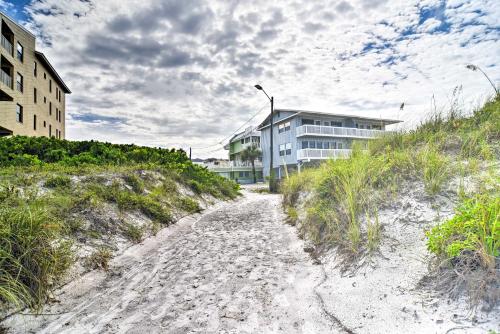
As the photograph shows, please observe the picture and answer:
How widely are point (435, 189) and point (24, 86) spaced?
31113mm

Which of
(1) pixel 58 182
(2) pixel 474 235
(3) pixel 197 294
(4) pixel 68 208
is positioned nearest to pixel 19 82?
(1) pixel 58 182

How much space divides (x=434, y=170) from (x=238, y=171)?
132ft

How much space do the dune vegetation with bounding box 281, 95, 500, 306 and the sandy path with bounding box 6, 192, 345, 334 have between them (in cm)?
78

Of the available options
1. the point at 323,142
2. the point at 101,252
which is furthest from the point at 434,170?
the point at 323,142

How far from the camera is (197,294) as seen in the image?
11.1 feet

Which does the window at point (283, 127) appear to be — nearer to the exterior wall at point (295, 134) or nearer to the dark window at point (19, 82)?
the exterior wall at point (295, 134)

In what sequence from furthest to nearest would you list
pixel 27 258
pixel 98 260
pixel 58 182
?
pixel 58 182
pixel 98 260
pixel 27 258

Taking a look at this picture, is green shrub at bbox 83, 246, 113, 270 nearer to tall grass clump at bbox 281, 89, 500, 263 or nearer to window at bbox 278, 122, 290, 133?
tall grass clump at bbox 281, 89, 500, 263

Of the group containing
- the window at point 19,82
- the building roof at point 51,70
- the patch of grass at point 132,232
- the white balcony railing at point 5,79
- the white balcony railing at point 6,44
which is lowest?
the patch of grass at point 132,232

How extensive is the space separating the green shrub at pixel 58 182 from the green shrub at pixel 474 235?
7014 mm

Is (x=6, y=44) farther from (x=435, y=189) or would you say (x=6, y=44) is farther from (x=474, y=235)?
(x=474, y=235)

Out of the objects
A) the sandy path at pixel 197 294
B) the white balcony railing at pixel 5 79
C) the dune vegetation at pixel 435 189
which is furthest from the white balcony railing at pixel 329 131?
the white balcony railing at pixel 5 79

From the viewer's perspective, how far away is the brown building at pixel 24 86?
21.3m

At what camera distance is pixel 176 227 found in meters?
7.33
